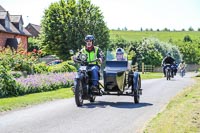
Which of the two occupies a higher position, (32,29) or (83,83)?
(32,29)

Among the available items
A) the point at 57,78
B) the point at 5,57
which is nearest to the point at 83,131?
the point at 57,78

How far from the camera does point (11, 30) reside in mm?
53156

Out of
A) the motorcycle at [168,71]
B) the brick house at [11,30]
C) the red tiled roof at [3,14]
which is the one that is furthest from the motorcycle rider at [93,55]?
the red tiled roof at [3,14]

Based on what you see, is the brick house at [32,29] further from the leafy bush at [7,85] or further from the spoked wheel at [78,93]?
the spoked wheel at [78,93]

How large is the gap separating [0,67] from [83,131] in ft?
30.5

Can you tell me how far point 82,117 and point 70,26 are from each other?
167ft

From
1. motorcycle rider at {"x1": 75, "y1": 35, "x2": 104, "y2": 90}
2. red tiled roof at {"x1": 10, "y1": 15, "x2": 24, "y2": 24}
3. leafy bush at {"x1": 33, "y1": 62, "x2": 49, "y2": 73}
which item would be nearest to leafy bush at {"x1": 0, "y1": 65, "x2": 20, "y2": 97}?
motorcycle rider at {"x1": 75, "y1": 35, "x2": 104, "y2": 90}

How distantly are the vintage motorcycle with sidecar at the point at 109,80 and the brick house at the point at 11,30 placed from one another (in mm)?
35232

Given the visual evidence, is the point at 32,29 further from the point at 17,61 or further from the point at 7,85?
the point at 7,85

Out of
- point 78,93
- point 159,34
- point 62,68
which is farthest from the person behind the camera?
point 159,34

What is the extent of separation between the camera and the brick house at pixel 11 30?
51.0m

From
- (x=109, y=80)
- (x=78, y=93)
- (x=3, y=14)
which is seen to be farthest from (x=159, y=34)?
(x=78, y=93)

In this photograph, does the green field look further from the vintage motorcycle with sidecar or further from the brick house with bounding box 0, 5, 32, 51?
the vintage motorcycle with sidecar

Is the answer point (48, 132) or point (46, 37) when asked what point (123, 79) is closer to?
point (48, 132)
